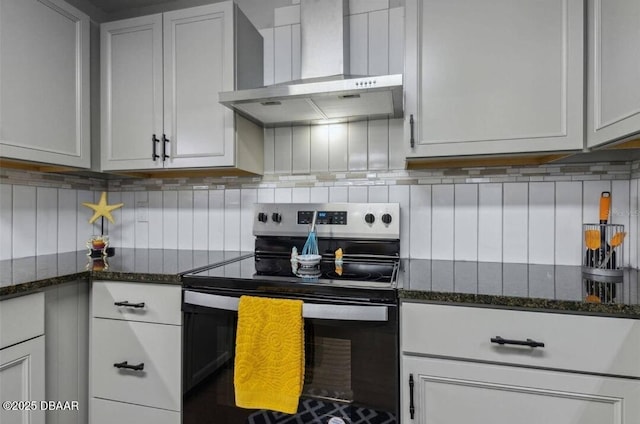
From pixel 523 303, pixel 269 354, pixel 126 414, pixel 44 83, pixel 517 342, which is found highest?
pixel 44 83

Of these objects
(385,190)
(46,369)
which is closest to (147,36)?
(385,190)

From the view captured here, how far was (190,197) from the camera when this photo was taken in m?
2.16

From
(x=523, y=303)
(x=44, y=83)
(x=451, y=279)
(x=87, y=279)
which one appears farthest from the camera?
(x=44, y=83)

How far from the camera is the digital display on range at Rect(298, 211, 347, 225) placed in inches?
69.1

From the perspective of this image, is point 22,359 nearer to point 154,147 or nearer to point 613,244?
point 154,147

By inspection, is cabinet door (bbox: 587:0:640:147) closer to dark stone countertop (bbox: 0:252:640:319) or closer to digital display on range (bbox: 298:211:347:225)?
dark stone countertop (bbox: 0:252:640:319)

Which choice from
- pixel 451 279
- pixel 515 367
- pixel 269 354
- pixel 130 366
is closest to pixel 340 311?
pixel 269 354

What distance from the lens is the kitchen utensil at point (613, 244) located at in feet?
4.37

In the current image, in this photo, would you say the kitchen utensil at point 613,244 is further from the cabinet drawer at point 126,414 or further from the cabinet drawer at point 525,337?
the cabinet drawer at point 126,414

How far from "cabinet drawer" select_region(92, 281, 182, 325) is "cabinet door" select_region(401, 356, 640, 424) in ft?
2.99

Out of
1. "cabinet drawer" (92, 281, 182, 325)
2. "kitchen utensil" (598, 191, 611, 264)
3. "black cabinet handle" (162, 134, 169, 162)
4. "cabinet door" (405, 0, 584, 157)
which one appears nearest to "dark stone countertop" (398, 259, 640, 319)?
"kitchen utensil" (598, 191, 611, 264)

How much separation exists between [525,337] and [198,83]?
1.74 metres

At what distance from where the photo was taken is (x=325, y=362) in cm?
124

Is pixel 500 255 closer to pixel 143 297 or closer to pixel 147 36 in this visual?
pixel 143 297
